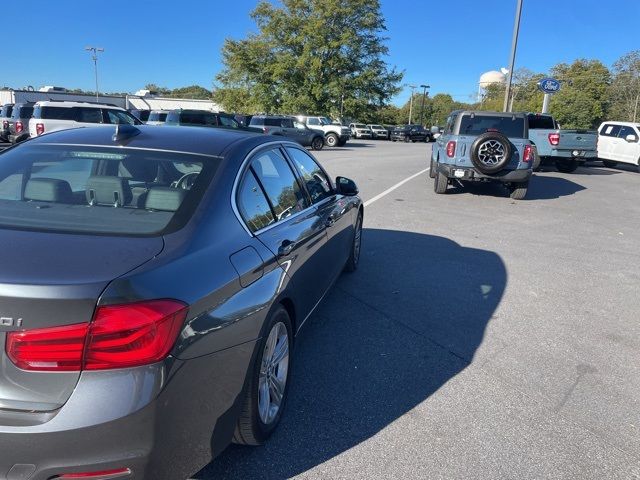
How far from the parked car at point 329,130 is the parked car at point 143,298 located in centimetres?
3144

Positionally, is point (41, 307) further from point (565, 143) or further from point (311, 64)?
point (311, 64)

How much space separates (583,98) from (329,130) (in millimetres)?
41555

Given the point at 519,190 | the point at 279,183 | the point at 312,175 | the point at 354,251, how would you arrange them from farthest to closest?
the point at 519,190, the point at 354,251, the point at 312,175, the point at 279,183

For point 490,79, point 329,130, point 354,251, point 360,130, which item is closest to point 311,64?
point 360,130

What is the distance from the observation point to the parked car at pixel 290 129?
2802 centimetres

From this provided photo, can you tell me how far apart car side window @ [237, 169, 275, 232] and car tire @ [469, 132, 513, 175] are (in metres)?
8.78

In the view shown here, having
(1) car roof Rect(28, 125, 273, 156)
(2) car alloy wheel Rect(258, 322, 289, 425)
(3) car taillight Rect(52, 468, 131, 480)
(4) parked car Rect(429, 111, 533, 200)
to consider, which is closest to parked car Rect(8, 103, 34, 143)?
(4) parked car Rect(429, 111, 533, 200)

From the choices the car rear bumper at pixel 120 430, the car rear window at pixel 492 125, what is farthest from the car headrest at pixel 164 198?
the car rear window at pixel 492 125

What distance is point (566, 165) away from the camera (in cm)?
1912

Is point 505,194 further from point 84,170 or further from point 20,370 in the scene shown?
point 20,370

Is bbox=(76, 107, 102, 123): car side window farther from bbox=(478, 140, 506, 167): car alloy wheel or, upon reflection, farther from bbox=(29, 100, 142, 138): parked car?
bbox=(478, 140, 506, 167): car alloy wheel

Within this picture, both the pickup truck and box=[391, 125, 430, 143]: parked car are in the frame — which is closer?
the pickup truck

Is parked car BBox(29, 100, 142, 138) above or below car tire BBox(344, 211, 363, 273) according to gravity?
above

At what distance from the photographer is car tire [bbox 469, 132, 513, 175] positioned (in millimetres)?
10711
